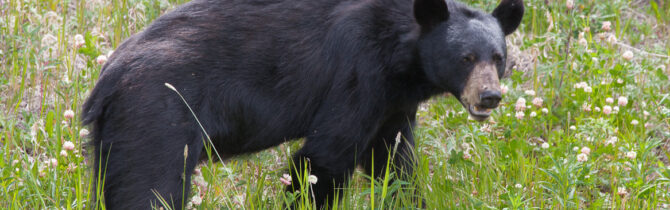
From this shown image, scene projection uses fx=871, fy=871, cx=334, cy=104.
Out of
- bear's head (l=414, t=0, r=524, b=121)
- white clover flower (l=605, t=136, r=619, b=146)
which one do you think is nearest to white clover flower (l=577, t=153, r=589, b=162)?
white clover flower (l=605, t=136, r=619, b=146)

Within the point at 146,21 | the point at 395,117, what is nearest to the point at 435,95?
the point at 395,117

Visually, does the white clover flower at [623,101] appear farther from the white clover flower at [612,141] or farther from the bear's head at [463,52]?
the bear's head at [463,52]

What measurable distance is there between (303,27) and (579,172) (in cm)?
156

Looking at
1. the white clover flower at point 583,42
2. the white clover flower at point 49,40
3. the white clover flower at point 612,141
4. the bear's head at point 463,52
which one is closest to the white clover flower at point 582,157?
the white clover flower at point 612,141

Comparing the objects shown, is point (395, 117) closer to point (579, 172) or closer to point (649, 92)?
point (579, 172)

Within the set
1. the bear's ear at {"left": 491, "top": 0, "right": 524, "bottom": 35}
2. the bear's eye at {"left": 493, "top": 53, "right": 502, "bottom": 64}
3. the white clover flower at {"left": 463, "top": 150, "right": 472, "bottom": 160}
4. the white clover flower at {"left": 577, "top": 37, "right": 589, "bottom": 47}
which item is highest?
the bear's ear at {"left": 491, "top": 0, "right": 524, "bottom": 35}

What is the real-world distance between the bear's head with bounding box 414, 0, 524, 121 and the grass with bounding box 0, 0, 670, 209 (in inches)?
17.0

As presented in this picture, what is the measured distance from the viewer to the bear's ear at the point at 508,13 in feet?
14.6

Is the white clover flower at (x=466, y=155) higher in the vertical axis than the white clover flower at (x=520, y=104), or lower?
lower

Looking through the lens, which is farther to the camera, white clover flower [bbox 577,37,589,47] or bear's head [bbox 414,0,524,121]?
white clover flower [bbox 577,37,589,47]

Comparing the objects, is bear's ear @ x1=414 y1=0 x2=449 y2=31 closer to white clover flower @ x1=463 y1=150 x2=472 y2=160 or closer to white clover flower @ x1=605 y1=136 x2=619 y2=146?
white clover flower @ x1=463 y1=150 x2=472 y2=160

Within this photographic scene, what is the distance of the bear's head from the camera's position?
407 cm

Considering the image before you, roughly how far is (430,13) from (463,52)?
0.85 feet

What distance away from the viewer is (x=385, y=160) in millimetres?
4668
